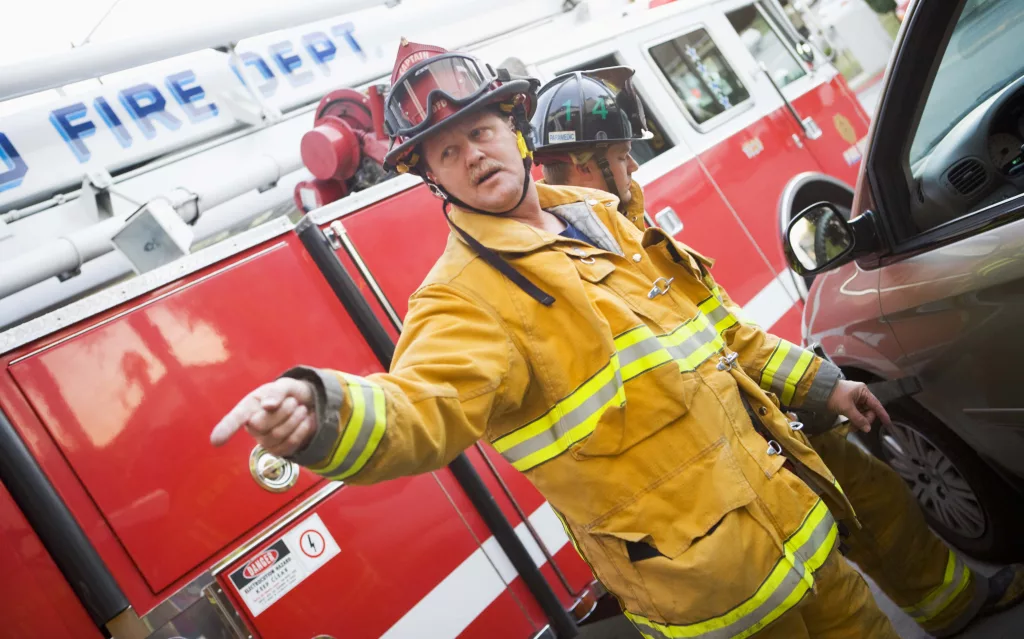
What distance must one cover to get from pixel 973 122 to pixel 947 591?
153 centimetres

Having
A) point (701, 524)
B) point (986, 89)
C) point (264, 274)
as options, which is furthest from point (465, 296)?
point (986, 89)

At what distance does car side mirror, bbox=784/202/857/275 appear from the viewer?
7.39 feet

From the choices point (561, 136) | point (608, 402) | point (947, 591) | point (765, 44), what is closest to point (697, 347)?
point (608, 402)

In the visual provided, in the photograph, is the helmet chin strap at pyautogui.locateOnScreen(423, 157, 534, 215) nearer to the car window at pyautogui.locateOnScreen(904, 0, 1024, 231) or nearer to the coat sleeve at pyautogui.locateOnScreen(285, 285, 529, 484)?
the coat sleeve at pyautogui.locateOnScreen(285, 285, 529, 484)

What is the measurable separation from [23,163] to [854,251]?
386cm

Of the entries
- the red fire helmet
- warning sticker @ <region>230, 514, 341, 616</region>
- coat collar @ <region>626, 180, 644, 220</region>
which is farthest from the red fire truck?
the red fire helmet

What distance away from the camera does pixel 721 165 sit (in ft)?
13.8

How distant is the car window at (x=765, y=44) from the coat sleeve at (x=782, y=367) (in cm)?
353

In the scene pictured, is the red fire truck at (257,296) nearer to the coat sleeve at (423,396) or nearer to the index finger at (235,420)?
the coat sleeve at (423,396)

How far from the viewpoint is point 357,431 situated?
111cm

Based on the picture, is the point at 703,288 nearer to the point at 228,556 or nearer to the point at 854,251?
the point at 854,251

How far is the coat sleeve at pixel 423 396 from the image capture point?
1107mm

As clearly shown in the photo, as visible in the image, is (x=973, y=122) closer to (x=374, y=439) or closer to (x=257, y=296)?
(x=374, y=439)

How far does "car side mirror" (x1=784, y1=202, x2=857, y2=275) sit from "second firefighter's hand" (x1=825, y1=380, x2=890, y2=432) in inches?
16.2
